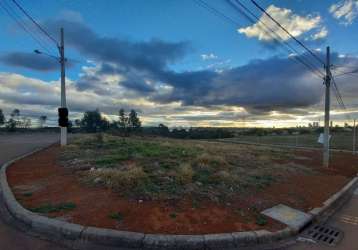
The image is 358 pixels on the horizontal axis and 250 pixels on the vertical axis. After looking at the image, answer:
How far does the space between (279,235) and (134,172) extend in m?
3.93

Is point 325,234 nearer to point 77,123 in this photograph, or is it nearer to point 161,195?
point 161,195

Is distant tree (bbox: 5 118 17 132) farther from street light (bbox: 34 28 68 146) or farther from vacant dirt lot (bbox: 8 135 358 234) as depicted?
vacant dirt lot (bbox: 8 135 358 234)

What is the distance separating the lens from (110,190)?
5.52 m

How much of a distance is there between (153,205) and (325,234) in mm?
3085

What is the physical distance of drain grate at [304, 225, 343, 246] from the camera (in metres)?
3.98

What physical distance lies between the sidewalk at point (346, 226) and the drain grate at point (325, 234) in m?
0.09

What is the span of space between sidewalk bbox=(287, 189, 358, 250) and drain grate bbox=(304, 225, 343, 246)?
86 millimetres

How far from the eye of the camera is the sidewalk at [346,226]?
3.75 metres

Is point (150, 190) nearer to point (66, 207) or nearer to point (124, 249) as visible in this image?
point (66, 207)

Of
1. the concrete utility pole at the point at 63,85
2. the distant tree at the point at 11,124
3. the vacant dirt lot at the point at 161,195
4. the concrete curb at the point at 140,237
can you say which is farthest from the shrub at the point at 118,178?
the distant tree at the point at 11,124

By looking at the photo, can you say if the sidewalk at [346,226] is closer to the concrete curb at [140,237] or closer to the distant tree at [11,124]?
the concrete curb at [140,237]

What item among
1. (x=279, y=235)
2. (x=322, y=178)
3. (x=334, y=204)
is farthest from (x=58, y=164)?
(x=322, y=178)

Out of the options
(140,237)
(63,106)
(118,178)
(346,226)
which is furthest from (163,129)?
(140,237)

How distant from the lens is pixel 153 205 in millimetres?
4762
